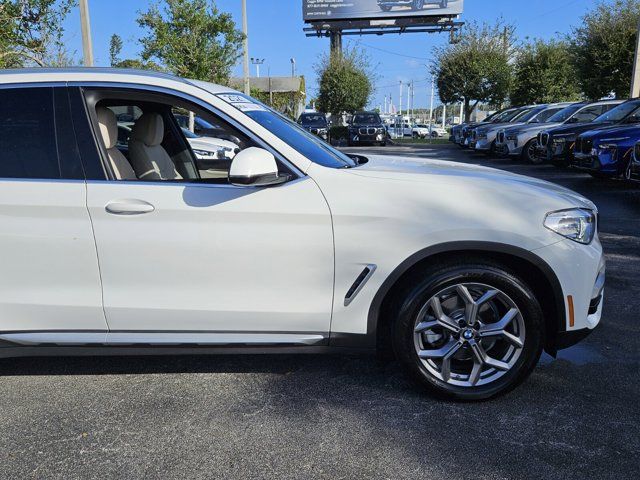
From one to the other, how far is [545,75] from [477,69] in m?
4.13

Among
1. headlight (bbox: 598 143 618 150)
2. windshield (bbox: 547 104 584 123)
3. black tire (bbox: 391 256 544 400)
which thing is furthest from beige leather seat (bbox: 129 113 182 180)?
windshield (bbox: 547 104 584 123)

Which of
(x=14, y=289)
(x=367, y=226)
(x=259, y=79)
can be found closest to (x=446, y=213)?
(x=367, y=226)

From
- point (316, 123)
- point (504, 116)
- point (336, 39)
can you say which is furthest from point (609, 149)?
point (336, 39)

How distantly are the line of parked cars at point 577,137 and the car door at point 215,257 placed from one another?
7.93m

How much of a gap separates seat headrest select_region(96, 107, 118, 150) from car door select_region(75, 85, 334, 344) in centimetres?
32

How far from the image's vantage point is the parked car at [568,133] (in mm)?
11539

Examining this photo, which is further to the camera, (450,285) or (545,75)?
(545,75)

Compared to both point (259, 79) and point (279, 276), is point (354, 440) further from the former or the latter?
point (259, 79)

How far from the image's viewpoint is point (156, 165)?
3557 millimetres

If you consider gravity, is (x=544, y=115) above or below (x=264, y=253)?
above

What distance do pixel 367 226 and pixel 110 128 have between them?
1.59 metres

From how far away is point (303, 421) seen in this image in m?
2.91

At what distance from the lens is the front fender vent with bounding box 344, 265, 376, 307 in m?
2.87

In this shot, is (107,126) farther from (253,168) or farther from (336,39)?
(336,39)
